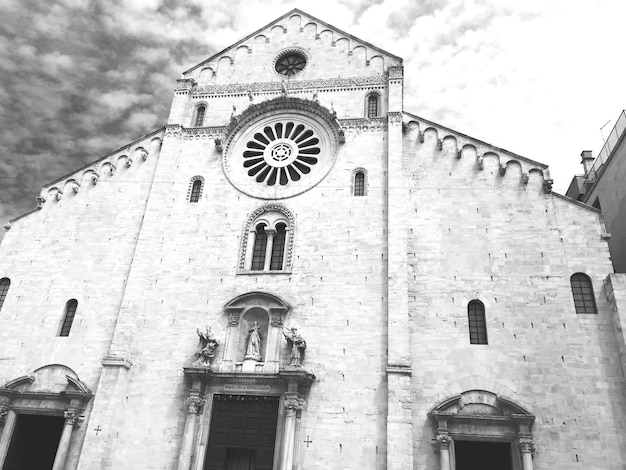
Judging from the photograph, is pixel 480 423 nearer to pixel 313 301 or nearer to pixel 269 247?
pixel 313 301

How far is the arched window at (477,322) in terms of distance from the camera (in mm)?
16484

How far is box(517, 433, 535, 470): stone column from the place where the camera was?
14188mm

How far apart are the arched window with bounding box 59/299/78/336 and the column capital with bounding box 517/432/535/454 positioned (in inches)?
606

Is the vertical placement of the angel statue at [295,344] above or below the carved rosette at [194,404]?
above

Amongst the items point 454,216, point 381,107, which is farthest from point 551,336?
point 381,107

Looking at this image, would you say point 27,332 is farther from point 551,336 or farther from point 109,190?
point 551,336

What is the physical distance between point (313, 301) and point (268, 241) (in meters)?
3.10

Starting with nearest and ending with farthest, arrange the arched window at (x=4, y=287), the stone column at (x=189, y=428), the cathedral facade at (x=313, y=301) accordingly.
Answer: the cathedral facade at (x=313, y=301), the stone column at (x=189, y=428), the arched window at (x=4, y=287)

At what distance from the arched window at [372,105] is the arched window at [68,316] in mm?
13560

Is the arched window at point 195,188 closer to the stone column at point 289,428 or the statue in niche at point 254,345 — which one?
the statue in niche at point 254,345

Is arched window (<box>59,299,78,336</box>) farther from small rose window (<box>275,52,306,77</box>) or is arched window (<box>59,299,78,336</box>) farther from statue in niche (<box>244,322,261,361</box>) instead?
small rose window (<box>275,52,306,77</box>)

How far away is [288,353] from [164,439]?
15.4ft

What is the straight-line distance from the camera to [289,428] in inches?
611

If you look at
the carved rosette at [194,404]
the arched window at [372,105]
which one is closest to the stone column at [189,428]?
the carved rosette at [194,404]
